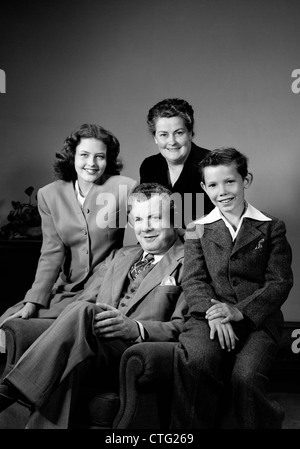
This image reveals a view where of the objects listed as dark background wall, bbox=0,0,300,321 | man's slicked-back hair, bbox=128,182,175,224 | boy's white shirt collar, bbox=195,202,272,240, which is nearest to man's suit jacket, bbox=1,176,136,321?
man's slicked-back hair, bbox=128,182,175,224

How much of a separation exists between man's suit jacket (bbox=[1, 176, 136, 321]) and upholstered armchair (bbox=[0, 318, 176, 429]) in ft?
2.20

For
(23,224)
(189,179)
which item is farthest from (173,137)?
(23,224)

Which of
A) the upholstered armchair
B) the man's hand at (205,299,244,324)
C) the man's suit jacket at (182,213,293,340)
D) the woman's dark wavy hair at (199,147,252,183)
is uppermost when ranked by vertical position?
the woman's dark wavy hair at (199,147,252,183)

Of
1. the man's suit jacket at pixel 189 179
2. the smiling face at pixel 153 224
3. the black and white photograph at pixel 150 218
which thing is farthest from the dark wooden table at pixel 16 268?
the smiling face at pixel 153 224

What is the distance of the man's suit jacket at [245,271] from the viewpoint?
8.33 ft

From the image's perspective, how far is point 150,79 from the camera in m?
4.53

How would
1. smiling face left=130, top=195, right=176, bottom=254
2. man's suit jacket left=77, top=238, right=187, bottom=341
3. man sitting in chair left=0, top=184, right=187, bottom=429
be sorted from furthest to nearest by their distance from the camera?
smiling face left=130, top=195, right=176, bottom=254, man's suit jacket left=77, top=238, right=187, bottom=341, man sitting in chair left=0, top=184, right=187, bottom=429

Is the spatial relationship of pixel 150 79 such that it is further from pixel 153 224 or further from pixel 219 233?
pixel 219 233

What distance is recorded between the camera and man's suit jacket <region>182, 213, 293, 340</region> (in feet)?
8.33

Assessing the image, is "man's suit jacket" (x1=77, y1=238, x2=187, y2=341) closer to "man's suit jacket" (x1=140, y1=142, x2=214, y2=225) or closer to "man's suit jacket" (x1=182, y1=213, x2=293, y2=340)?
"man's suit jacket" (x1=182, y1=213, x2=293, y2=340)

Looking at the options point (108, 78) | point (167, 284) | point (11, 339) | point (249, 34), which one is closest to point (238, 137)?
point (249, 34)

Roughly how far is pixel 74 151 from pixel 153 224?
0.56 m

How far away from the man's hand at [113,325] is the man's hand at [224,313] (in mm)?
290

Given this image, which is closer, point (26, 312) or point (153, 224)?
point (153, 224)
